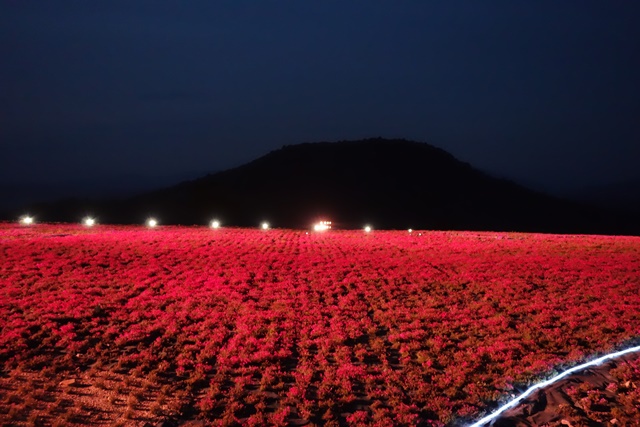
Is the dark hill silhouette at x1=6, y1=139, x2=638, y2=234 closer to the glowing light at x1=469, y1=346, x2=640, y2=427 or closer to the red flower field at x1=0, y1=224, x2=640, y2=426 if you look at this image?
the red flower field at x1=0, y1=224, x2=640, y2=426

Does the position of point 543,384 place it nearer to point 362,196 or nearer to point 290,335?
point 290,335

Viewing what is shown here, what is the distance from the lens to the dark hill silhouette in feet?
463

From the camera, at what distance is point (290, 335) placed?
48.4 feet

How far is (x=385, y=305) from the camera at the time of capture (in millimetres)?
18719

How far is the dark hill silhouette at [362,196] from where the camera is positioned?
14125 centimetres

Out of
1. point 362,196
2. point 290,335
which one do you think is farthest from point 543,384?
point 362,196

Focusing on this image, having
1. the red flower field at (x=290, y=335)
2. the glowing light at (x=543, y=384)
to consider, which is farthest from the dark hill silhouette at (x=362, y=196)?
the glowing light at (x=543, y=384)

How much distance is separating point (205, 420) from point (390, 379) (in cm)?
481

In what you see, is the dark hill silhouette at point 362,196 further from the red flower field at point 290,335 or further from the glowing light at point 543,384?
the glowing light at point 543,384

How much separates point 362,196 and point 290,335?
483 feet

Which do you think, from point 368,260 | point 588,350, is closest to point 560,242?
point 368,260

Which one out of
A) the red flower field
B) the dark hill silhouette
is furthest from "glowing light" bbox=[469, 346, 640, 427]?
the dark hill silhouette

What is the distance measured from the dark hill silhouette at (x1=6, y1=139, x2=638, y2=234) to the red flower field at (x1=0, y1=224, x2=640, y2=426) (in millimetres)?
105061

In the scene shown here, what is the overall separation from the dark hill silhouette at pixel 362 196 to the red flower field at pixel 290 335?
345ft
